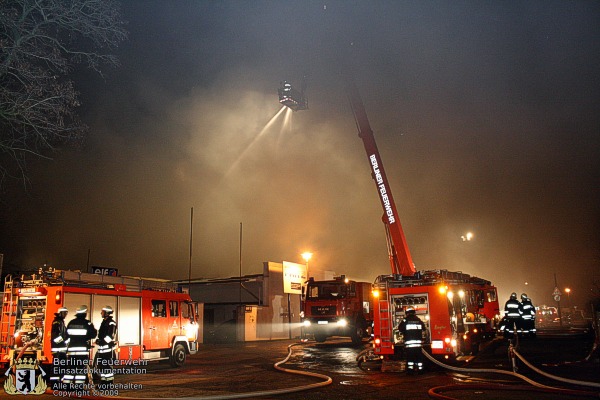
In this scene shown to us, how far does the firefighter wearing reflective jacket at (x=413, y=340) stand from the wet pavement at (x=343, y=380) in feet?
1.01

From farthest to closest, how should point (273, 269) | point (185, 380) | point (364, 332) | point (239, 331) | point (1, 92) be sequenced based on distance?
point (273, 269) < point (239, 331) < point (364, 332) < point (185, 380) < point (1, 92)

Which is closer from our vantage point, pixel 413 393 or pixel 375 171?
pixel 413 393

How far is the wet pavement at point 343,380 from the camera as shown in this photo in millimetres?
8891

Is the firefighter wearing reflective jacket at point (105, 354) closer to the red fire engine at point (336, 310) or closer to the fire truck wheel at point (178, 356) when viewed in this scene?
the fire truck wheel at point (178, 356)

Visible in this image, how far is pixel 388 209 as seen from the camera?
1886 cm

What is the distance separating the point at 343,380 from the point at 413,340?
6.02ft

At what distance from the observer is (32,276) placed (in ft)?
38.5

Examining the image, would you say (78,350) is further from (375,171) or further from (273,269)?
(273,269)

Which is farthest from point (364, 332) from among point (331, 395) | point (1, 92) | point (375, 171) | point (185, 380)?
point (1, 92)

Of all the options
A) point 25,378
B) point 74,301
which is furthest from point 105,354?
point 74,301

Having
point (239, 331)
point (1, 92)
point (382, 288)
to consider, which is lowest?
point (239, 331)

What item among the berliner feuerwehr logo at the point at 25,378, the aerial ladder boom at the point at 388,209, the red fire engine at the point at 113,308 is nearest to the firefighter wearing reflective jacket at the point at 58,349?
the berliner feuerwehr logo at the point at 25,378

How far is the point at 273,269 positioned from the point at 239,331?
5319 mm

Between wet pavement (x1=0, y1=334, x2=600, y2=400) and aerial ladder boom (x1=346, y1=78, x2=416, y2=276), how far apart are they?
432 cm
